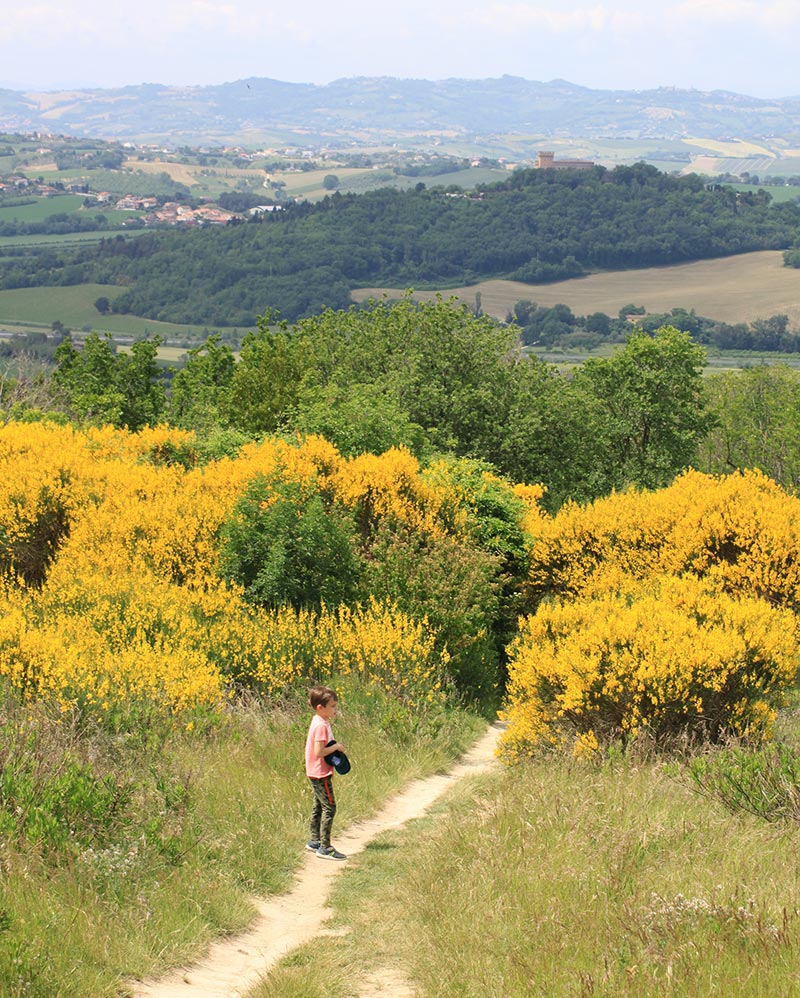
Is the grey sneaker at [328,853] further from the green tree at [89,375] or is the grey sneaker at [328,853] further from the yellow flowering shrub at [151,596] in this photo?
the green tree at [89,375]

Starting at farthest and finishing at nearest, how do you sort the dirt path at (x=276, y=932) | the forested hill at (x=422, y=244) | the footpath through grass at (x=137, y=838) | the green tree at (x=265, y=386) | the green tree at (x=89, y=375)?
the forested hill at (x=422, y=244), the green tree at (x=89, y=375), the green tree at (x=265, y=386), the dirt path at (x=276, y=932), the footpath through grass at (x=137, y=838)

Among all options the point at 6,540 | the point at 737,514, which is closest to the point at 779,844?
the point at 737,514

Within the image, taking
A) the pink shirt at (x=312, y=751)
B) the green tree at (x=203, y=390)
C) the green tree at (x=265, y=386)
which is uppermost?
the pink shirt at (x=312, y=751)

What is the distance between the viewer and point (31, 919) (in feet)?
22.4

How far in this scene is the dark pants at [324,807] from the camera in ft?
32.0

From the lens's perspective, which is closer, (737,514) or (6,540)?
(6,540)

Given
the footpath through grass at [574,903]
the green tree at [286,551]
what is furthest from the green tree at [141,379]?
the footpath through grass at [574,903]

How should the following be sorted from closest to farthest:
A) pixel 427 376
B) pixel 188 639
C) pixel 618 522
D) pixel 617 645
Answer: pixel 617 645, pixel 188 639, pixel 618 522, pixel 427 376

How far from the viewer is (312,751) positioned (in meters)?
9.79

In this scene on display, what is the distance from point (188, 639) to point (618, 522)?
10772mm

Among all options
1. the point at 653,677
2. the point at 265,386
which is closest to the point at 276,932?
the point at 653,677

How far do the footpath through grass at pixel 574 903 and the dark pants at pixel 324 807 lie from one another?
0.37m

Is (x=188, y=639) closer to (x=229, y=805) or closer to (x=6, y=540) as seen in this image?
(x=229, y=805)

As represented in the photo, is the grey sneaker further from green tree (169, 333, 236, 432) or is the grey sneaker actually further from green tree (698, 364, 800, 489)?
green tree (698, 364, 800, 489)
